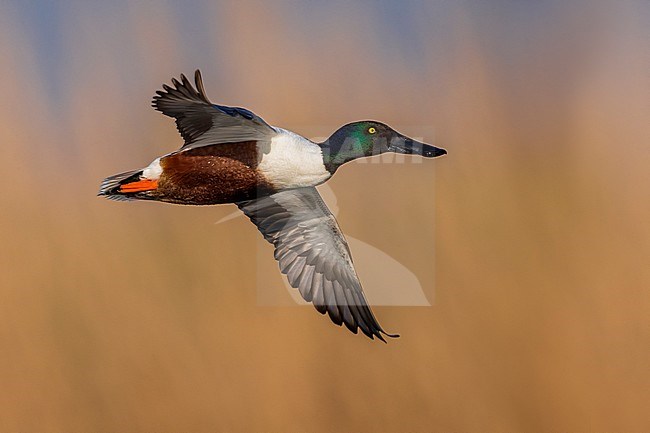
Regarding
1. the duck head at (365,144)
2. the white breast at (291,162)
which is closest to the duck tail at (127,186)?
the white breast at (291,162)

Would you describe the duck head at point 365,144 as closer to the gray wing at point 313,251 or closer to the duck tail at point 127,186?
the gray wing at point 313,251

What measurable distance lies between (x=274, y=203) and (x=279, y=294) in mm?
597

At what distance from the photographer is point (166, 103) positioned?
1340 mm

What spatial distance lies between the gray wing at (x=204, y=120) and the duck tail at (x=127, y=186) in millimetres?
92

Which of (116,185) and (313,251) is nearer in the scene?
(116,185)

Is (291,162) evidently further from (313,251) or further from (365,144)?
(313,251)

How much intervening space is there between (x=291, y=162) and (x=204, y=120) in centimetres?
17

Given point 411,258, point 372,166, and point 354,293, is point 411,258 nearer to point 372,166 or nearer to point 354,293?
point 372,166

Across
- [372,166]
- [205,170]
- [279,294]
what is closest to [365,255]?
[279,294]

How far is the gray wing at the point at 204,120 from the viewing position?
127 cm

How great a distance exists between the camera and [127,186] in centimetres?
134

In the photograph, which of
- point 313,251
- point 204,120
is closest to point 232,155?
point 204,120

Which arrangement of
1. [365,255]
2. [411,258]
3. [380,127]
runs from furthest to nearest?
[411,258] → [365,255] → [380,127]

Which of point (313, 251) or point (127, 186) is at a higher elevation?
point (127, 186)
